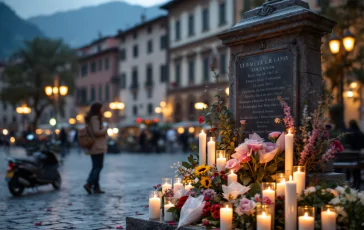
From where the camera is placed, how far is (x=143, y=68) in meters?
51.5

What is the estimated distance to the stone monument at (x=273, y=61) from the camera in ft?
20.2

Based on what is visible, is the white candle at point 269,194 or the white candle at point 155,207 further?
the white candle at point 155,207

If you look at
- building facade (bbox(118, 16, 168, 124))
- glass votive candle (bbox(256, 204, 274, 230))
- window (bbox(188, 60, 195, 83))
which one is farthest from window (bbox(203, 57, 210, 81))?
glass votive candle (bbox(256, 204, 274, 230))

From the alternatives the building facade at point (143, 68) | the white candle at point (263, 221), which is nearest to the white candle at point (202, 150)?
the white candle at point (263, 221)

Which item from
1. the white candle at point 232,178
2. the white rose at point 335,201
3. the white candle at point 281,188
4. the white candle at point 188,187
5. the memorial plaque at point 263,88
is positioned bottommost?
the white rose at point 335,201

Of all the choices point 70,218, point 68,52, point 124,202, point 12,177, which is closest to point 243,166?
point 70,218

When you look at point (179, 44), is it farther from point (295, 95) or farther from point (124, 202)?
point (295, 95)

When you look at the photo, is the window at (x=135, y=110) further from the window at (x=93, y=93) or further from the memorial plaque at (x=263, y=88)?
the memorial plaque at (x=263, y=88)

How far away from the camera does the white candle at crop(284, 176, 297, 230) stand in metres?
4.81

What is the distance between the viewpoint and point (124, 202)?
31.7ft

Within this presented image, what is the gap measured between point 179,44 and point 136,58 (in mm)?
8084

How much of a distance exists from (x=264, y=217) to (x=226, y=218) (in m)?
0.41

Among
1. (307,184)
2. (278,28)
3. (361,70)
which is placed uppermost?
(361,70)

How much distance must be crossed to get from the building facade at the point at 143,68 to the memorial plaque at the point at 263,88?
3968cm
